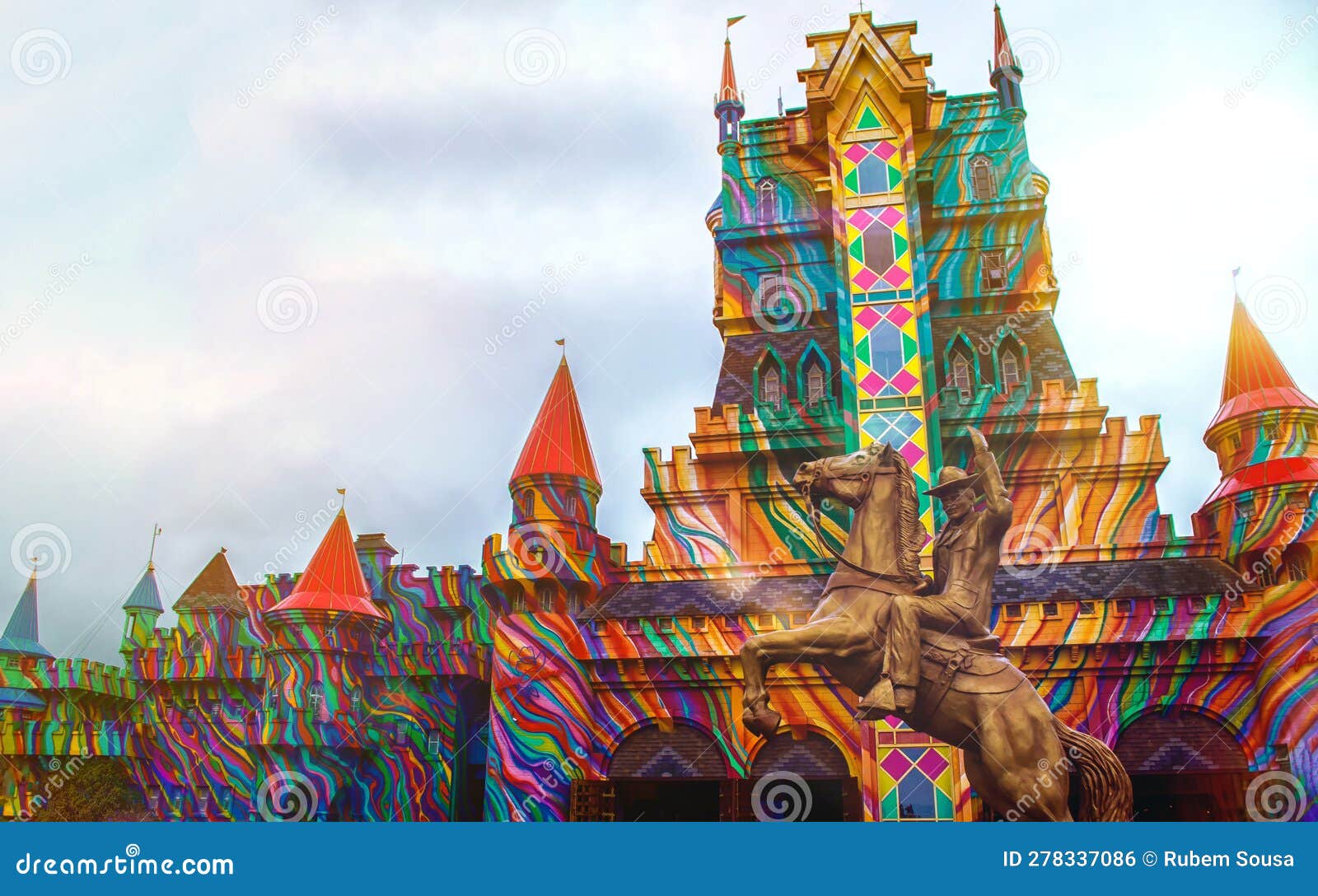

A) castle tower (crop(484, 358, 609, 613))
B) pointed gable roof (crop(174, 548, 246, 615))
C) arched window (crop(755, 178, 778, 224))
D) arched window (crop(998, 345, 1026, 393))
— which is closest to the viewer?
castle tower (crop(484, 358, 609, 613))

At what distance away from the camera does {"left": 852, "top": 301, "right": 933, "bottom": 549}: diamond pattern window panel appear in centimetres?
2312

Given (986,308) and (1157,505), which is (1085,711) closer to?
(1157,505)

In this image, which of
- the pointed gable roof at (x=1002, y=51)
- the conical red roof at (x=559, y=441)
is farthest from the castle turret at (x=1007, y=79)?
the conical red roof at (x=559, y=441)

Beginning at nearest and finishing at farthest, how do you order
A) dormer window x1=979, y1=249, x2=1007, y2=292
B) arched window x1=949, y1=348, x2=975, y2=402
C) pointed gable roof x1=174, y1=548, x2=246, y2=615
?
arched window x1=949, y1=348, x2=975, y2=402, dormer window x1=979, y1=249, x2=1007, y2=292, pointed gable roof x1=174, y1=548, x2=246, y2=615

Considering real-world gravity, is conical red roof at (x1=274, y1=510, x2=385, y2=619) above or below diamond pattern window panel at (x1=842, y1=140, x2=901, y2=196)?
below

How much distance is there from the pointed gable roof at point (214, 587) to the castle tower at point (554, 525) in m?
14.0

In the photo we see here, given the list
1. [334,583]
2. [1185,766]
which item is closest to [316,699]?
[334,583]

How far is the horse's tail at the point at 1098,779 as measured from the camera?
9.41 metres

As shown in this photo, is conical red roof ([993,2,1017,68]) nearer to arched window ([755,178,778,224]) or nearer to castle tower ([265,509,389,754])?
arched window ([755,178,778,224])

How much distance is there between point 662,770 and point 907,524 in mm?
12814

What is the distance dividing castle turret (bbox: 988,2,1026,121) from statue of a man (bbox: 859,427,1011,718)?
2516cm

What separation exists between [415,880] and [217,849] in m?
1.99

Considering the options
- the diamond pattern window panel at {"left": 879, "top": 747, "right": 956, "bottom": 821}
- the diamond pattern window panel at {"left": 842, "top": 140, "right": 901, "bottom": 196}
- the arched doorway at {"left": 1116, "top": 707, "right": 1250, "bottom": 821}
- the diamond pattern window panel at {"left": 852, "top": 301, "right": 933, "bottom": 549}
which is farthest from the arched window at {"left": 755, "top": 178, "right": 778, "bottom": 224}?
the arched doorway at {"left": 1116, "top": 707, "right": 1250, "bottom": 821}

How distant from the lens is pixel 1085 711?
788 inches
